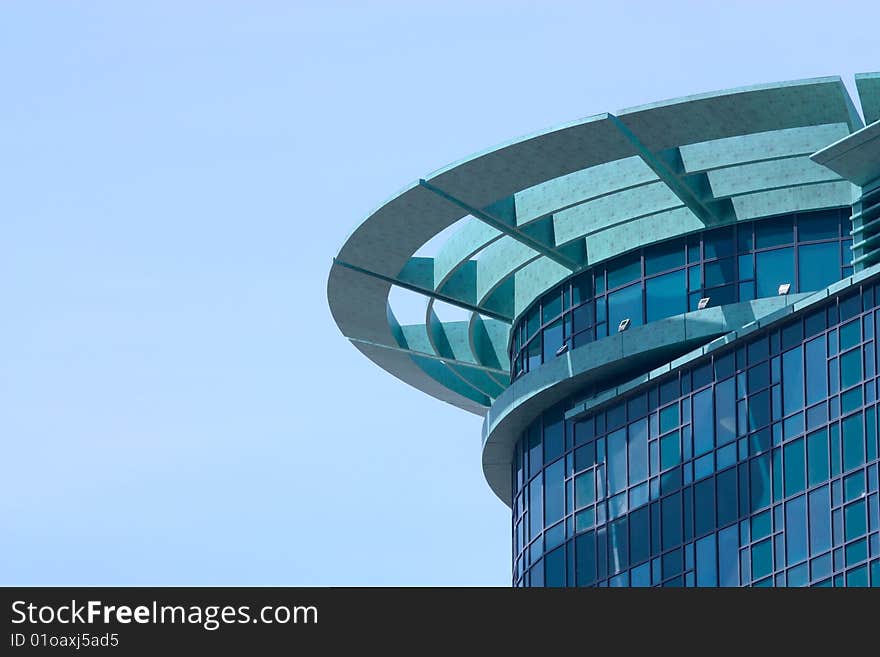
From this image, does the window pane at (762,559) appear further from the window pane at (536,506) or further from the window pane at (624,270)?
the window pane at (624,270)

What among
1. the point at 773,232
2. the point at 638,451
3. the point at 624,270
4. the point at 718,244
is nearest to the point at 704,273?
the point at 718,244

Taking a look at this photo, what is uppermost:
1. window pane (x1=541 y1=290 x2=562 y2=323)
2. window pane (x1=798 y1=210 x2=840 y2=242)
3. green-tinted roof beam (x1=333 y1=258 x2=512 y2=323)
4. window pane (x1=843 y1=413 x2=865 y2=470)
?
green-tinted roof beam (x1=333 y1=258 x2=512 y2=323)

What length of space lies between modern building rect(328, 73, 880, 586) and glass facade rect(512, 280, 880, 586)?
0.21 feet

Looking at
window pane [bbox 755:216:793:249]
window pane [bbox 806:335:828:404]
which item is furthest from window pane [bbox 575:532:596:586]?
window pane [bbox 755:216:793:249]

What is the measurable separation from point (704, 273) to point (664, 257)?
1450 mm

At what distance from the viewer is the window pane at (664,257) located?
57500mm

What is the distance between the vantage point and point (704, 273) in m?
56.9

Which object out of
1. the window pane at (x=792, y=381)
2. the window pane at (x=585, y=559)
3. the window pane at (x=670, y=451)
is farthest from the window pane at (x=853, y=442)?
the window pane at (x=585, y=559)

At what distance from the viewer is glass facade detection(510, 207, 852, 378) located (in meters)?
55.6

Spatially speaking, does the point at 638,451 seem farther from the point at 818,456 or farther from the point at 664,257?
the point at 818,456

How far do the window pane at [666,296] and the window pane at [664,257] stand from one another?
25cm

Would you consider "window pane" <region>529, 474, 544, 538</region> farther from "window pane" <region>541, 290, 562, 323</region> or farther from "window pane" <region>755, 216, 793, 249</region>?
"window pane" <region>755, 216, 793, 249</region>
